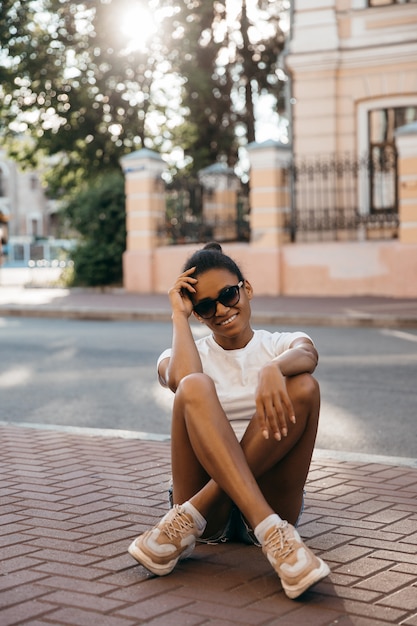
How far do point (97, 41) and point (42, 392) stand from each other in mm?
20736

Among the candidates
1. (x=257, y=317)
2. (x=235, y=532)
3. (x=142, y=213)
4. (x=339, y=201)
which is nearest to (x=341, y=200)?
(x=339, y=201)

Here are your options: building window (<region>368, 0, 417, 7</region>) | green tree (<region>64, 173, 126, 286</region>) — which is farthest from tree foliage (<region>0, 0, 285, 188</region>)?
Answer: building window (<region>368, 0, 417, 7</region>)

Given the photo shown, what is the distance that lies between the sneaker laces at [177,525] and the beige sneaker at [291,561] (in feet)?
1.02

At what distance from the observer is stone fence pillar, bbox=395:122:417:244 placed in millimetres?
18609

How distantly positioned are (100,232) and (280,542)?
854 inches

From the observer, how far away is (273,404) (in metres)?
3.55

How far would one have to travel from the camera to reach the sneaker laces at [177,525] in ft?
11.7

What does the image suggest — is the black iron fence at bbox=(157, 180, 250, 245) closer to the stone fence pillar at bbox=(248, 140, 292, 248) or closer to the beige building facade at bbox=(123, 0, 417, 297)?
the beige building facade at bbox=(123, 0, 417, 297)

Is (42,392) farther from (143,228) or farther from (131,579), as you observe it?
(143,228)

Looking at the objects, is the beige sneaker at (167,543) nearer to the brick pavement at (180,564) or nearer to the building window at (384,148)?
the brick pavement at (180,564)

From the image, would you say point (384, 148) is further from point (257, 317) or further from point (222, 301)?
point (222, 301)

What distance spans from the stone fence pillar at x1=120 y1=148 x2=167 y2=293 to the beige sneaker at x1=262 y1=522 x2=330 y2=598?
63.3ft

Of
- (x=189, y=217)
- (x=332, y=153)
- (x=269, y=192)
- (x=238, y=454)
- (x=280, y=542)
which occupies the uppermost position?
(x=332, y=153)

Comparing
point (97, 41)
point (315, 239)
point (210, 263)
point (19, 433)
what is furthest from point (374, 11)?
point (210, 263)
